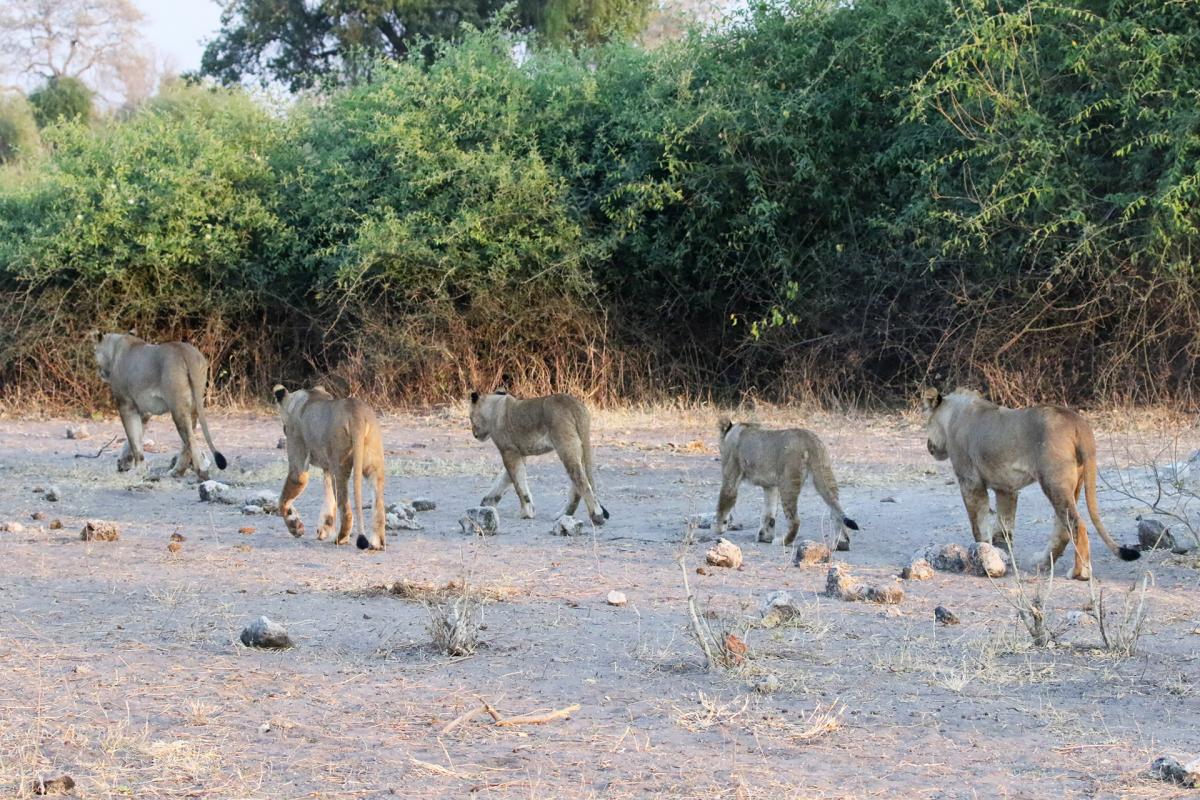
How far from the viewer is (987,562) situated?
7.84 metres

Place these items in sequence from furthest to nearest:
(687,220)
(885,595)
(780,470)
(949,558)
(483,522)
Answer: (687,220) < (483,522) < (780,470) < (949,558) < (885,595)

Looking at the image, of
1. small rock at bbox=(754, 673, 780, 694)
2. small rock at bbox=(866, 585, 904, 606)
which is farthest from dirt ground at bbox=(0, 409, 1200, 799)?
small rock at bbox=(866, 585, 904, 606)

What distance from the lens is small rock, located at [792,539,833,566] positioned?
8.24 m

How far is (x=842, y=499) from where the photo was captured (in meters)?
10.8

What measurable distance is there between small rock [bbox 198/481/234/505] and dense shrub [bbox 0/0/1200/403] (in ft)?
23.1

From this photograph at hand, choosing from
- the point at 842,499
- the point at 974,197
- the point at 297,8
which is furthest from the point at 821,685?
the point at 297,8

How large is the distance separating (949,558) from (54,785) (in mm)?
5073

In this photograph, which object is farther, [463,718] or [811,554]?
[811,554]

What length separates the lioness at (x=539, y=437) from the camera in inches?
388

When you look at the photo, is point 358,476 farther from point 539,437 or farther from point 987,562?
point 987,562

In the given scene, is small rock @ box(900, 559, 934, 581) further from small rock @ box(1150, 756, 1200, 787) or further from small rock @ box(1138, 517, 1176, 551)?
small rock @ box(1150, 756, 1200, 787)

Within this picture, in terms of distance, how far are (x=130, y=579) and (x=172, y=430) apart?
990 centimetres

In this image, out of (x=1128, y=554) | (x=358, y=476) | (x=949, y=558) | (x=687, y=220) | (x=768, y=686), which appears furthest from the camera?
(x=687, y=220)

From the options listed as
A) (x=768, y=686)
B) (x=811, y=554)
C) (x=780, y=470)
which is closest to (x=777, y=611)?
(x=768, y=686)
